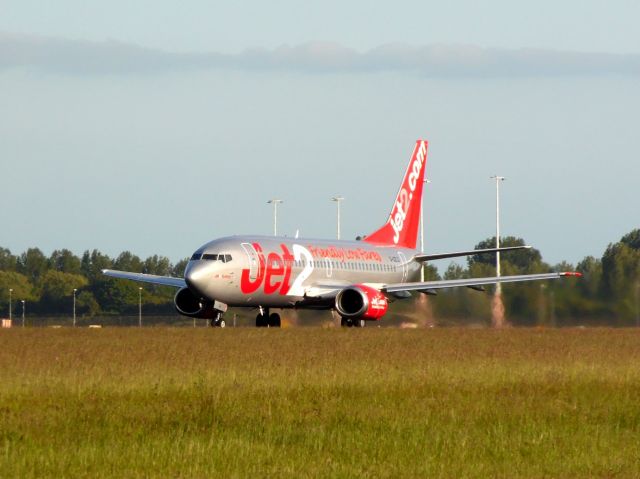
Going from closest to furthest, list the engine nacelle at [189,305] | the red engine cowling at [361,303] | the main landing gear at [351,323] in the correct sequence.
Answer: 1. the engine nacelle at [189,305]
2. the red engine cowling at [361,303]
3. the main landing gear at [351,323]

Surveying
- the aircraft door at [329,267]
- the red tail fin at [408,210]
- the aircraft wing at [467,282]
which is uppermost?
the red tail fin at [408,210]

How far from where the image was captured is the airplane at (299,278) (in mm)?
47969

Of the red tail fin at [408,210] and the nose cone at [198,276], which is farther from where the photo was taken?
the red tail fin at [408,210]

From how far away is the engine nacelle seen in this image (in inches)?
1966

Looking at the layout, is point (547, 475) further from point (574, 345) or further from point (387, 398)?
point (574, 345)

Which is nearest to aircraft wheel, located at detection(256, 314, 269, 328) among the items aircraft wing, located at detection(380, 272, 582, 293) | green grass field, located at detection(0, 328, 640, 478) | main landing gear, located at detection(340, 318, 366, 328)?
main landing gear, located at detection(340, 318, 366, 328)

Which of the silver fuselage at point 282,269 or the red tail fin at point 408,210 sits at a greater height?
the red tail fin at point 408,210

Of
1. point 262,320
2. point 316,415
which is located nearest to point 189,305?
point 262,320

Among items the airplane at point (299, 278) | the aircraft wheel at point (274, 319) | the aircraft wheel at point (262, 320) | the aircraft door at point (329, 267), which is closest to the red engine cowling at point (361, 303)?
the airplane at point (299, 278)

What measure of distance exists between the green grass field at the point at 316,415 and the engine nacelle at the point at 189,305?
19100 millimetres

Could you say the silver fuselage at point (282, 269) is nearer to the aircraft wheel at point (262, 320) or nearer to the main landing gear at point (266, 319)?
the main landing gear at point (266, 319)

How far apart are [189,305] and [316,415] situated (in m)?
32.2

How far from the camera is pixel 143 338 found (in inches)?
1486

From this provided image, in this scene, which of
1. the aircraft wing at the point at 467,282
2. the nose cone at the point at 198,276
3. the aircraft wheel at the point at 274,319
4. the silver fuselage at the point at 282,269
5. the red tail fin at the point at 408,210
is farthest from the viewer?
the red tail fin at the point at 408,210
